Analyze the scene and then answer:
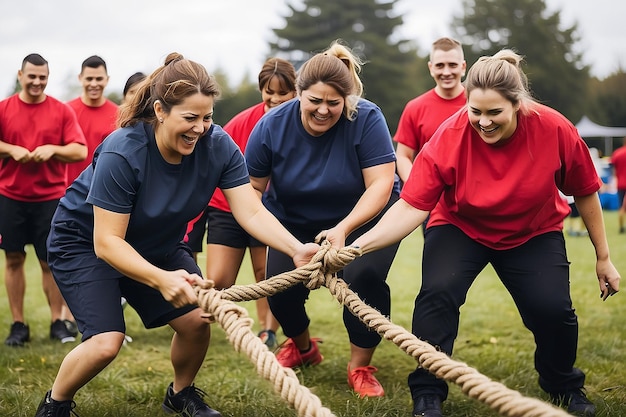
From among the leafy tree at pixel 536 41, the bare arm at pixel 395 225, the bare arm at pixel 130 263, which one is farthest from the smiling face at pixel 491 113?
the leafy tree at pixel 536 41

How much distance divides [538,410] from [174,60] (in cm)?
226

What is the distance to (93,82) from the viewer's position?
23.0 ft

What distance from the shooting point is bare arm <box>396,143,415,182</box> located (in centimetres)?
598

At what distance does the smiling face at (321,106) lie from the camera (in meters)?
4.25

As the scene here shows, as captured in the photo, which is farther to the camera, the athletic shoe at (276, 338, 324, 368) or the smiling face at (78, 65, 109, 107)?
the smiling face at (78, 65, 109, 107)

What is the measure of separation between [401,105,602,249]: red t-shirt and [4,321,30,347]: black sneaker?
12.1 feet

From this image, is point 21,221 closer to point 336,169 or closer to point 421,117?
point 336,169

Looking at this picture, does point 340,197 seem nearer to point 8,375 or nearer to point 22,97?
point 8,375

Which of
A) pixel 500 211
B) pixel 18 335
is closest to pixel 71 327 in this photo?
pixel 18 335

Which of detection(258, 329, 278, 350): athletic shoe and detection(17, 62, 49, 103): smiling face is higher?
detection(17, 62, 49, 103): smiling face

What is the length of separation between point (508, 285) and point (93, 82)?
4390mm

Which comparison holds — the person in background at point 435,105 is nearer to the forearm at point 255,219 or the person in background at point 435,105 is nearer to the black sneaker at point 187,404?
the forearm at point 255,219

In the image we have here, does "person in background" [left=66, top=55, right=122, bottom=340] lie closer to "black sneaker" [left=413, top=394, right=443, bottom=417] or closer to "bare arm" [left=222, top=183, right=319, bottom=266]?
"bare arm" [left=222, top=183, right=319, bottom=266]

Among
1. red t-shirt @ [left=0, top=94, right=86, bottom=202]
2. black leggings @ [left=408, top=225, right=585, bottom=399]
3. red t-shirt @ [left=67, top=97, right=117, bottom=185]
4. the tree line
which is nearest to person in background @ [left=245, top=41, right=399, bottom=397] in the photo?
black leggings @ [left=408, top=225, right=585, bottom=399]
